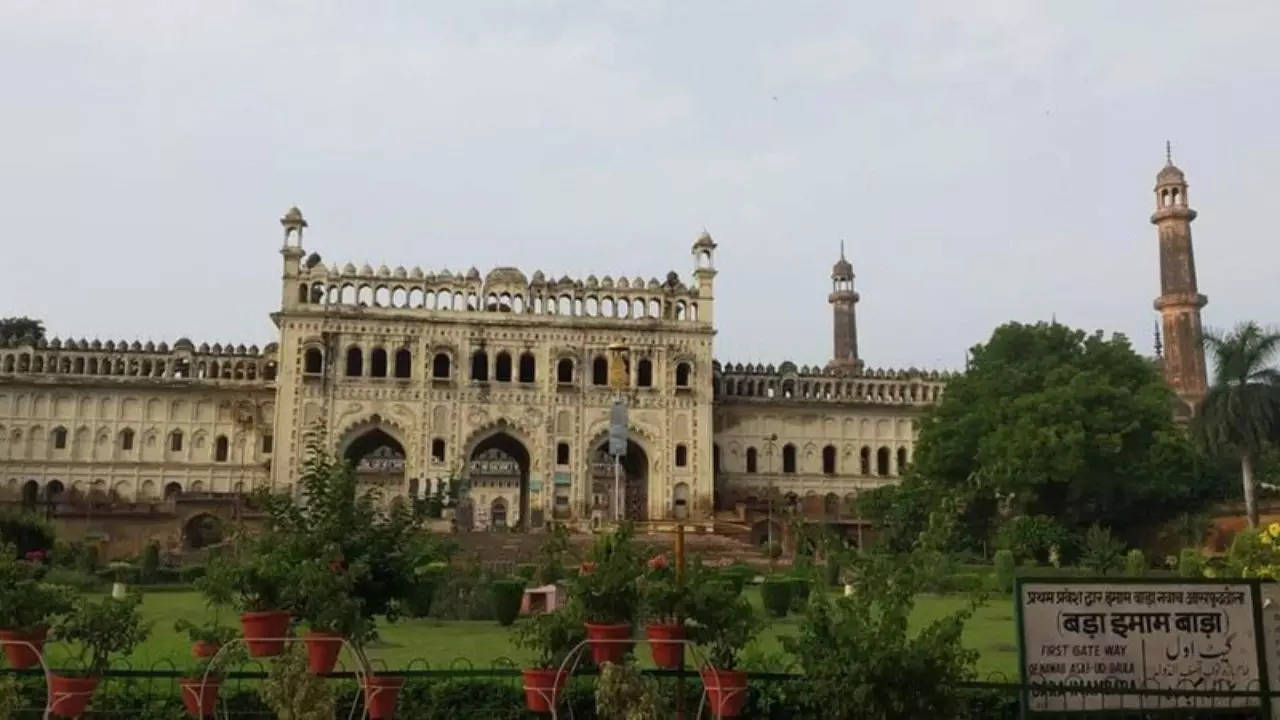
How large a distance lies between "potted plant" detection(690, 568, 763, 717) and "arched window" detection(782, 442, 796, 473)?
38037mm

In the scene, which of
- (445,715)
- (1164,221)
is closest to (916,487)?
(1164,221)

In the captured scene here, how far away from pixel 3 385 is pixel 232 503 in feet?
36.9

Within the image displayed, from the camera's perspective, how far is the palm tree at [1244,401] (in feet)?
99.7

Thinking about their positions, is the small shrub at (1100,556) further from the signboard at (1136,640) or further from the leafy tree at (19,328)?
the leafy tree at (19,328)

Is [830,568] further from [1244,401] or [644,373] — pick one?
[644,373]

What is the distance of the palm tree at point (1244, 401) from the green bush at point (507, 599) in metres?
21.0

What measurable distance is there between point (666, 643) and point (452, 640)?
8.05 metres

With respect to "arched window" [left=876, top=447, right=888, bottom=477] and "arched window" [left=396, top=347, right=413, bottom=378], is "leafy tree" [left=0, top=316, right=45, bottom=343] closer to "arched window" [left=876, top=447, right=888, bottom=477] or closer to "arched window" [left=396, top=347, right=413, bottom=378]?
"arched window" [left=396, top=347, right=413, bottom=378]

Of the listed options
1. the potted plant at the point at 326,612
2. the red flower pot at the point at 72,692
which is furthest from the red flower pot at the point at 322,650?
the red flower pot at the point at 72,692

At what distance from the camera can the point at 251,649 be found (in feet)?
25.7

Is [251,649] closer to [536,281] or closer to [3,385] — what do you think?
[536,281]

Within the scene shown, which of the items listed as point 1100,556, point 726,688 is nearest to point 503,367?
point 1100,556

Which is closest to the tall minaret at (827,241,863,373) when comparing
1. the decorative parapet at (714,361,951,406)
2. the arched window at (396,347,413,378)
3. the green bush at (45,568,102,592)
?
the decorative parapet at (714,361,951,406)

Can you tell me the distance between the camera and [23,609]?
25.4ft
